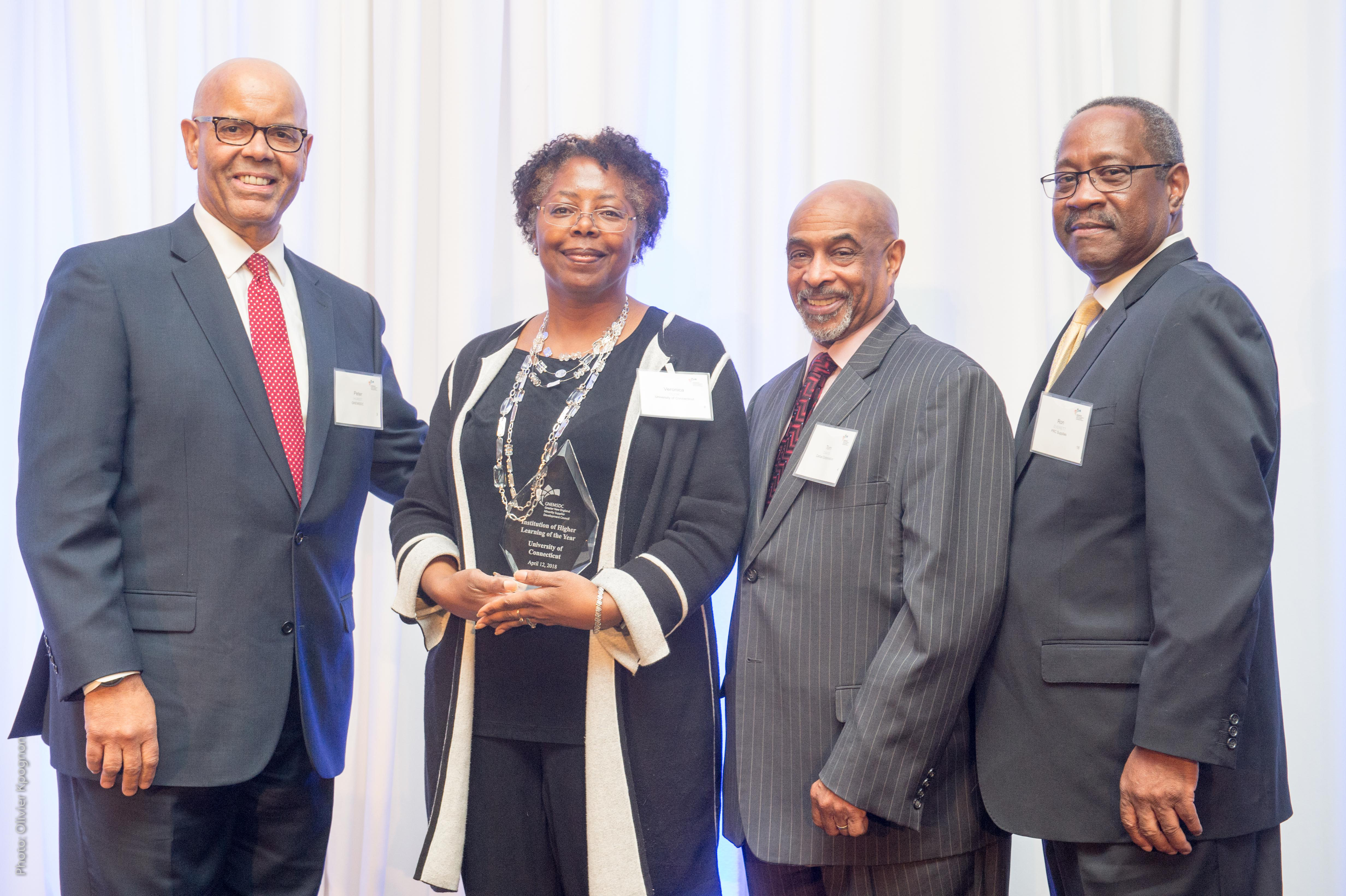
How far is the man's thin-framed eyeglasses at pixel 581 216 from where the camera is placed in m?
2.11

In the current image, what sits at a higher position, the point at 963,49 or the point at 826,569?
the point at 963,49

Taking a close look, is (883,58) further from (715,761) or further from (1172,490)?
(715,761)

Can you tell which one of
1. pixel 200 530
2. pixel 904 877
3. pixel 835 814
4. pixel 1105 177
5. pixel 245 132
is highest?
pixel 245 132

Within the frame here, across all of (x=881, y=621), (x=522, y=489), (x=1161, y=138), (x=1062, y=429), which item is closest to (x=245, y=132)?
(x=522, y=489)

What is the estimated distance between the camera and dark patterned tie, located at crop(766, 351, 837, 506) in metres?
2.08

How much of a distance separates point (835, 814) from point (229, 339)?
5.06 ft

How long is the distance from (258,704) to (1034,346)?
88.5 inches

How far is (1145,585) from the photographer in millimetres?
1750

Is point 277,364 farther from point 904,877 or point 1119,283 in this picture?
point 1119,283

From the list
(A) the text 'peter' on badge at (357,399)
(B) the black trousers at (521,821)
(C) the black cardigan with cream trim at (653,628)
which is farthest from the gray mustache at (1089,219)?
(A) the text 'peter' on badge at (357,399)

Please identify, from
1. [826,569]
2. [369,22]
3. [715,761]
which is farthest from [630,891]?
[369,22]

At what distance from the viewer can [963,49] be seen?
2.97 m

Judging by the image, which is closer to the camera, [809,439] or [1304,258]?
[809,439]

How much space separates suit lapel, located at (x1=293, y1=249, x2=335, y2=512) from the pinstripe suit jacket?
95 centimetres
